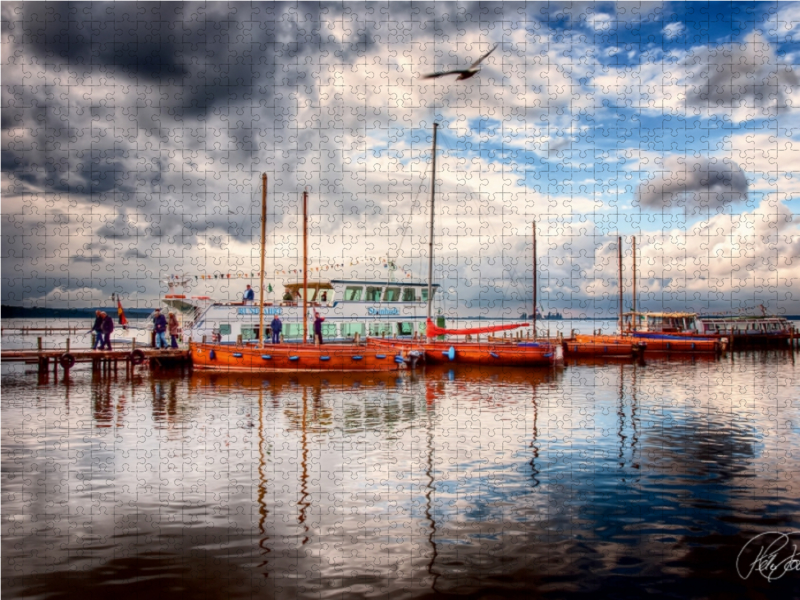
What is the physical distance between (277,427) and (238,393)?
9.00 m

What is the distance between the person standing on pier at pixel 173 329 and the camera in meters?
39.3

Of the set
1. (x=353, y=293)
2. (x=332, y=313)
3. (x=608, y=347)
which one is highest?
(x=353, y=293)

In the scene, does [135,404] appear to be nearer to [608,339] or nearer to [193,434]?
[193,434]

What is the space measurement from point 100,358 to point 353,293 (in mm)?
18890

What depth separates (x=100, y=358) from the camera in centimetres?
3488

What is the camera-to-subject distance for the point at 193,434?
1659cm

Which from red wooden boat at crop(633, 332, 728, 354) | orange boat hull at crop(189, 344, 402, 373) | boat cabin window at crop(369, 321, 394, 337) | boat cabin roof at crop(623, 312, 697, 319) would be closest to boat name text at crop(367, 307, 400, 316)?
boat cabin window at crop(369, 321, 394, 337)

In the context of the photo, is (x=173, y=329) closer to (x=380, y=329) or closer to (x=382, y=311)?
(x=380, y=329)

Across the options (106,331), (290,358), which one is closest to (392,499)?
(290,358)

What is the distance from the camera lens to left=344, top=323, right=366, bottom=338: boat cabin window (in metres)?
45.0

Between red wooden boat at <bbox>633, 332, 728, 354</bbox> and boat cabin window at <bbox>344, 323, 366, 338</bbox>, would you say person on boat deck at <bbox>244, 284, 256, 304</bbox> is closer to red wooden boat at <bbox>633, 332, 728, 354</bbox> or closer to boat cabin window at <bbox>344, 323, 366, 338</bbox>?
boat cabin window at <bbox>344, 323, 366, 338</bbox>

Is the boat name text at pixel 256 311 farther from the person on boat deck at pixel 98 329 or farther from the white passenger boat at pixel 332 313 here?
the person on boat deck at pixel 98 329

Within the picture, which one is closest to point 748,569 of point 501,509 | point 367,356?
point 501,509

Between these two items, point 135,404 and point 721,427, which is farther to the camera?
point 135,404
